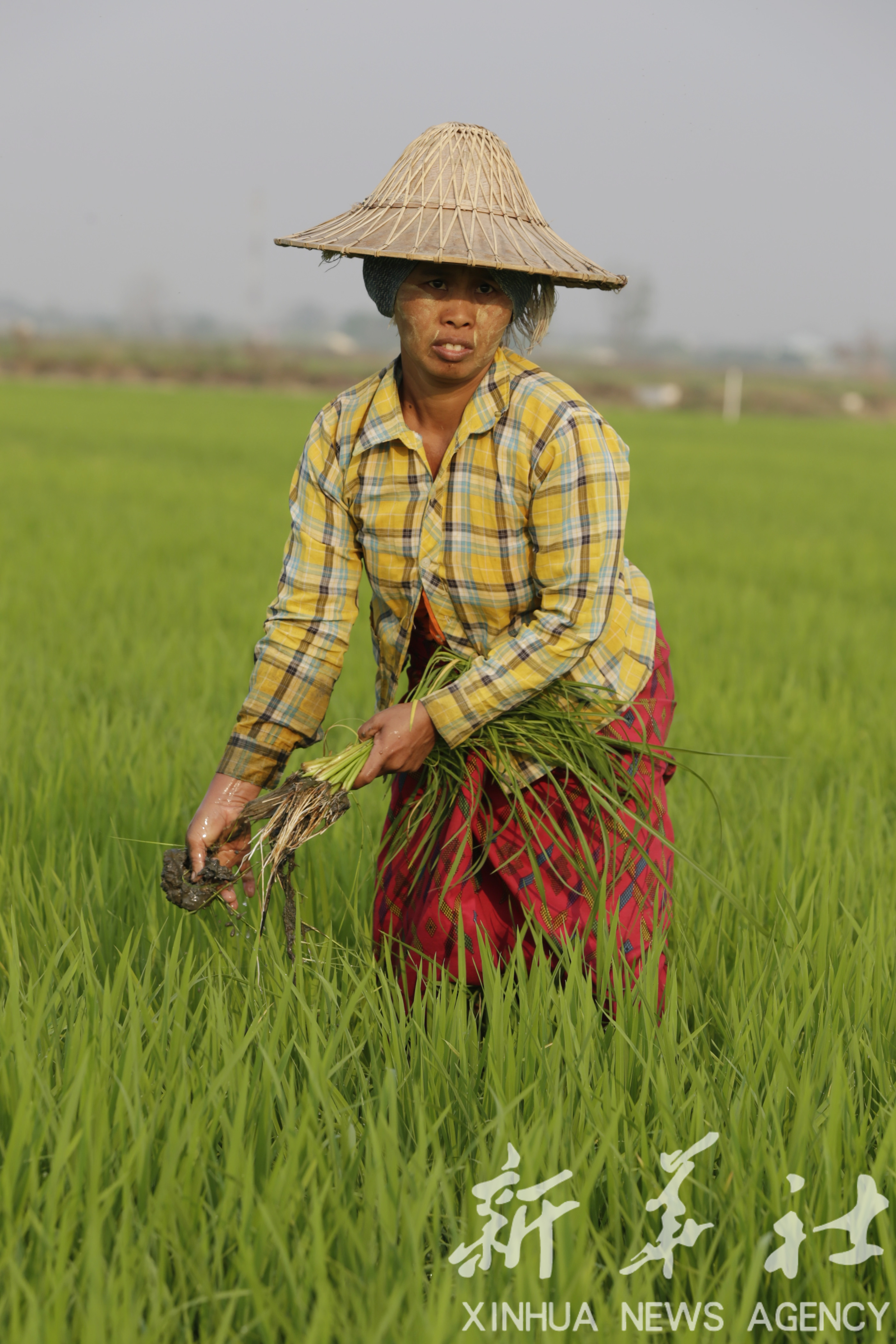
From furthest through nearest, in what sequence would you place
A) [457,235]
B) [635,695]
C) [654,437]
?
[654,437] < [635,695] < [457,235]

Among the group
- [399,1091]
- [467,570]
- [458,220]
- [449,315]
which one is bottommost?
[399,1091]

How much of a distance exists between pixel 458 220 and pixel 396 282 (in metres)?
0.11

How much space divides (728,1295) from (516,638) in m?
0.86

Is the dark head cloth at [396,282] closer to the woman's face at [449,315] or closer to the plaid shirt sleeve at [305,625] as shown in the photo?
the woman's face at [449,315]

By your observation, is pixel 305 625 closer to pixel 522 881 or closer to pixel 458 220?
pixel 522 881

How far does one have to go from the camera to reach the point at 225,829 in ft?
5.87

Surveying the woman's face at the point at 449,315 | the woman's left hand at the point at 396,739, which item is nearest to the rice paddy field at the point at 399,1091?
the woman's left hand at the point at 396,739

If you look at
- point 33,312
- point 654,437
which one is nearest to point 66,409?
point 654,437

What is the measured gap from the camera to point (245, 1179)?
118cm

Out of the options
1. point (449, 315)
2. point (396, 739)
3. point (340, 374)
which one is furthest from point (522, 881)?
point (340, 374)

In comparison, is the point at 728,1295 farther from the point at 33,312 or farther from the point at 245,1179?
the point at 33,312

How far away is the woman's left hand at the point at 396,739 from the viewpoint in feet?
5.50

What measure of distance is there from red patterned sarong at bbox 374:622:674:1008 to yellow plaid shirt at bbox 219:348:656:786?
0.09m

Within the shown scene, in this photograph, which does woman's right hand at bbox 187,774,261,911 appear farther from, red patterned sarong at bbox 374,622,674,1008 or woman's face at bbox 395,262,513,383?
woman's face at bbox 395,262,513,383
